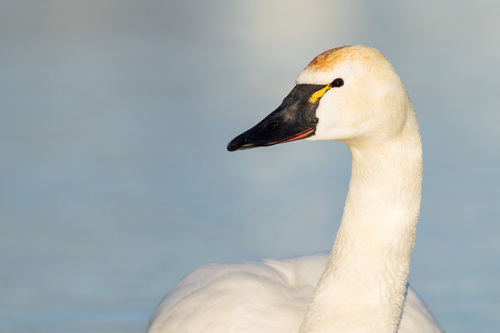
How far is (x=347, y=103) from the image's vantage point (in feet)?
9.30

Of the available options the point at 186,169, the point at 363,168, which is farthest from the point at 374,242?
the point at 186,169

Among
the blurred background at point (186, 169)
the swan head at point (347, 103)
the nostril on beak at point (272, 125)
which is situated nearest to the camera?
the swan head at point (347, 103)

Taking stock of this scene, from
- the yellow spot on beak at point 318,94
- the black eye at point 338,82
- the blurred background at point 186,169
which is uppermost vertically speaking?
the black eye at point 338,82

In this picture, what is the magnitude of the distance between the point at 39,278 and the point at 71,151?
7.64 feet

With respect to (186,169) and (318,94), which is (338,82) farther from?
(186,169)

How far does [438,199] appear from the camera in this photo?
21.9ft

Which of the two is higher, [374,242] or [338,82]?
[338,82]

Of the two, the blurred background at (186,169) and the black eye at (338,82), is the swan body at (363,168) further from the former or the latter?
the blurred background at (186,169)

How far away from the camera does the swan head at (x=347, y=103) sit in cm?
284

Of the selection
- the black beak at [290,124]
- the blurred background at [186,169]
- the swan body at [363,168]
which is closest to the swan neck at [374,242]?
the swan body at [363,168]

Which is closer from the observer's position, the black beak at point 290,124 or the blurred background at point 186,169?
the black beak at point 290,124

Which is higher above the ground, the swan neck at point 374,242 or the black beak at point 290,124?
the black beak at point 290,124

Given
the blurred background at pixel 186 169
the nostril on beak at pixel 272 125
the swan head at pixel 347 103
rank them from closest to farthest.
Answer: the swan head at pixel 347 103 → the nostril on beak at pixel 272 125 → the blurred background at pixel 186 169

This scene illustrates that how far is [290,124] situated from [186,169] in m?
4.40
